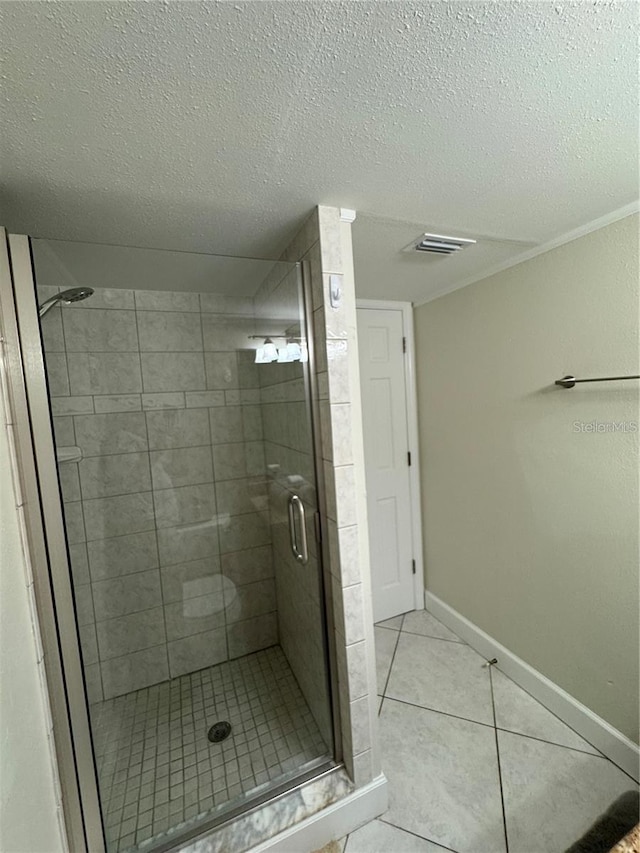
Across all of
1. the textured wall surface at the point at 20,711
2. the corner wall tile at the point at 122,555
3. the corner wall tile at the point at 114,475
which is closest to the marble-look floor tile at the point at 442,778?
the textured wall surface at the point at 20,711

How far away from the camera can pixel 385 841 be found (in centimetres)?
123

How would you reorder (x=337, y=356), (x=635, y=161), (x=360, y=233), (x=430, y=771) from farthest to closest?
(x=430, y=771) < (x=360, y=233) < (x=337, y=356) < (x=635, y=161)

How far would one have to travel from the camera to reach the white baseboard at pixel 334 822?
1.18 m

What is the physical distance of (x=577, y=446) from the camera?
1.51m

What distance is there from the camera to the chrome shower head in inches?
43.6

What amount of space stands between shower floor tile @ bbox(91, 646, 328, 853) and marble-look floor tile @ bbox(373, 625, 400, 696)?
0.49 meters

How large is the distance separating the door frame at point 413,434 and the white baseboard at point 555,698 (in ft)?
0.85

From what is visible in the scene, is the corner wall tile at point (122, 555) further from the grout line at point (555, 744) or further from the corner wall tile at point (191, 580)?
the grout line at point (555, 744)

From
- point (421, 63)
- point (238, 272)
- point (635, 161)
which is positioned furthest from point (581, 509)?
point (238, 272)

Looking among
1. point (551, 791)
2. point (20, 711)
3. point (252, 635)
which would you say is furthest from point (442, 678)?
point (20, 711)

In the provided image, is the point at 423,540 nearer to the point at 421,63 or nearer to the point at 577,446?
the point at 577,446

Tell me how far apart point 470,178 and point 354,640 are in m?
1.57

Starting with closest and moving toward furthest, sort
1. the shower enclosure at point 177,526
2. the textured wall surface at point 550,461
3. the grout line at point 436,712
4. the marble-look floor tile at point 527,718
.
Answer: the shower enclosure at point 177,526
the textured wall surface at point 550,461
the marble-look floor tile at point 527,718
the grout line at point 436,712

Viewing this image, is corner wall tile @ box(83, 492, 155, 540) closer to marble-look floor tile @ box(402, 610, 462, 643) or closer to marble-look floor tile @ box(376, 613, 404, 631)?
marble-look floor tile @ box(376, 613, 404, 631)
